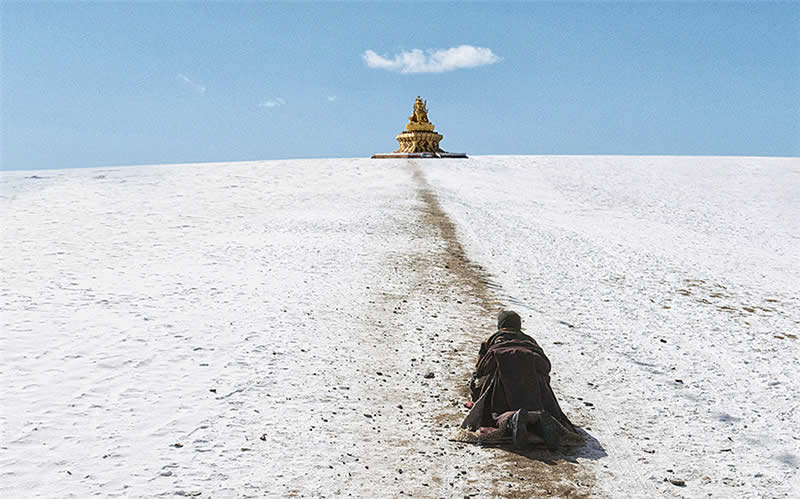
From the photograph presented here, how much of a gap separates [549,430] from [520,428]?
0.28m

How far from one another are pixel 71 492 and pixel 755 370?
863 cm

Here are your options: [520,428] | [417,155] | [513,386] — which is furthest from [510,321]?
[417,155]

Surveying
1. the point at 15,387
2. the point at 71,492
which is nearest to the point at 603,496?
the point at 71,492

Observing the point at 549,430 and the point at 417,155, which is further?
the point at 417,155

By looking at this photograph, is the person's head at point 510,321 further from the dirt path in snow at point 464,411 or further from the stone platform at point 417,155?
the stone platform at point 417,155

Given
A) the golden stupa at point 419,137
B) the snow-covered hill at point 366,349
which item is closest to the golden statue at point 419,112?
the golden stupa at point 419,137

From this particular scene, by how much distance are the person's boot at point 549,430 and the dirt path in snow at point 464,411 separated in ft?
0.43

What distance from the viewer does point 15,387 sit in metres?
6.92

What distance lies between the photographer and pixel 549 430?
593cm

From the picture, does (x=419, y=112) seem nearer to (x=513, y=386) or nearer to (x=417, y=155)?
(x=417, y=155)

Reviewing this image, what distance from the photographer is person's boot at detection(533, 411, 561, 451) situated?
5.93 meters

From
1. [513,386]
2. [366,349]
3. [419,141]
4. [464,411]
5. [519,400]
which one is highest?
[419,141]

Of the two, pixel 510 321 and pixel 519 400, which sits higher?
pixel 510 321

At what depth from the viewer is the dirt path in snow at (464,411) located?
542 cm
